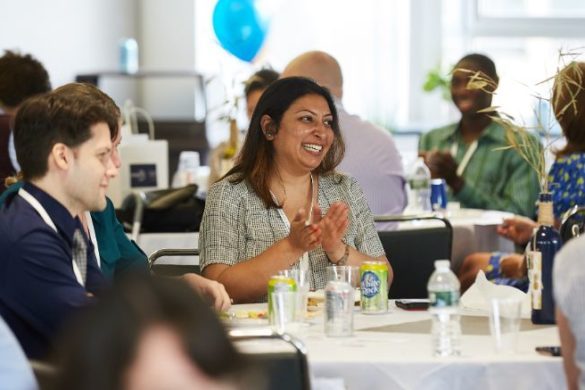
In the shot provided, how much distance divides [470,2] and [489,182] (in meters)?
5.39

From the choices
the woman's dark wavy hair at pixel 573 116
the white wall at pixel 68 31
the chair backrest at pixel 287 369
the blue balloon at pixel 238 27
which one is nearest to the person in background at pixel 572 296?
the chair backrest at pixel 287 369

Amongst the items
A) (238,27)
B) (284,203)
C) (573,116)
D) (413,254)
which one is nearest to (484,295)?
(284,203)

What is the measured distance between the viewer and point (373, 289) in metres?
3.08

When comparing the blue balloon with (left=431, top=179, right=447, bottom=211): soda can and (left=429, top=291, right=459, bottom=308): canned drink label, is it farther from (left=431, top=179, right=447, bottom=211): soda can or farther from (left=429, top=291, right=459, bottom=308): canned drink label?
(left=429, top=291, right=459, bottom=308): canned drink label

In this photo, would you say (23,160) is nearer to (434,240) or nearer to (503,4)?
(434,240)

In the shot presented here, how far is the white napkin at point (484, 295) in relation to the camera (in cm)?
312

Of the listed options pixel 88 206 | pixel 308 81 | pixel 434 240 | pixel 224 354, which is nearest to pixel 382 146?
pixel 434 240

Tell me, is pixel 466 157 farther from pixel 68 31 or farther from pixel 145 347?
pixel 145 347

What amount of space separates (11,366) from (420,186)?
170 inches

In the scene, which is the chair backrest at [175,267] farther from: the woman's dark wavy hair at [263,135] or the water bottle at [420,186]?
the water bottle at [420,186]

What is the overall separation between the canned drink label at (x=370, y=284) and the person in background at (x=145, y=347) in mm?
2318

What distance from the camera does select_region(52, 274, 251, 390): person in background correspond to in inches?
29.3

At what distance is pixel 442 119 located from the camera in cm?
1123

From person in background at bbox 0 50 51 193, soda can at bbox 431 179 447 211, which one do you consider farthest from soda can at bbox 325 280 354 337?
soda can at bbox 431 179 447 211
